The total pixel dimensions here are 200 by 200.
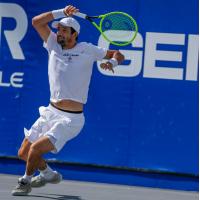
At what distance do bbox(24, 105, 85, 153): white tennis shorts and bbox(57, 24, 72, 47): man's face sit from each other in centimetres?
59

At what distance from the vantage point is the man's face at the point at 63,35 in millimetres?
A: 7574

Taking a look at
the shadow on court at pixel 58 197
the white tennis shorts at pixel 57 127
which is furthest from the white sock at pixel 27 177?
the white tennis shorts at pixel 57 127

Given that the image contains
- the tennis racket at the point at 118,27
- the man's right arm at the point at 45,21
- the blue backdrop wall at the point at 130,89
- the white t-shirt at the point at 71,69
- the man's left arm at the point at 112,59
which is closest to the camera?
the man's left arm at the point at 112,59

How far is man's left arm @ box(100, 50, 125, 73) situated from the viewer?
727cm

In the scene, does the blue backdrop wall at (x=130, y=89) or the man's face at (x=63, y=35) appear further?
the blue backdrop wall at (x=130, y=89)

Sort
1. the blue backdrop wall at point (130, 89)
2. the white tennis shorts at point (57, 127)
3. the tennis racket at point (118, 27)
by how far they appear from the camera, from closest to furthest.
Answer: the white tennis shorts at point (57, 127)
the tennis racket at point (118, 27)
the blue backdrop wall at point (130, 89)

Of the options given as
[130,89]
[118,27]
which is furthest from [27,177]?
[118,27]

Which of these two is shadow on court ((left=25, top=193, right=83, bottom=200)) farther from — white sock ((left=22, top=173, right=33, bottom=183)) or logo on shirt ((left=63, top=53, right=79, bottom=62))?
logo on shirt ((left=63, top=53, right=79, bottom=62))

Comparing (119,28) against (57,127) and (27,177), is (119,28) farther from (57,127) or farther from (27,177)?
(27,177)

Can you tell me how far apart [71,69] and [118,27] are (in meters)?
0.79

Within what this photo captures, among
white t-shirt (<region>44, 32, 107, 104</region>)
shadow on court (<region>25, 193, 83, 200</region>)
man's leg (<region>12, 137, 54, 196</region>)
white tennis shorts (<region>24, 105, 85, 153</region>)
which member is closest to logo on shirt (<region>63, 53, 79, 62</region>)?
white t-shirt (<region>44, 32, 107, 104</region>)

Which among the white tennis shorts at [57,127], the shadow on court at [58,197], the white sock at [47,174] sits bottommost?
the shadow on court at [58,197]

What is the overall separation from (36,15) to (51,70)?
1.11 m

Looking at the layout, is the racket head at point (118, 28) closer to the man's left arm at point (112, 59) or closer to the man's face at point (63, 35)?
the man's left arm at point (112, 59)
